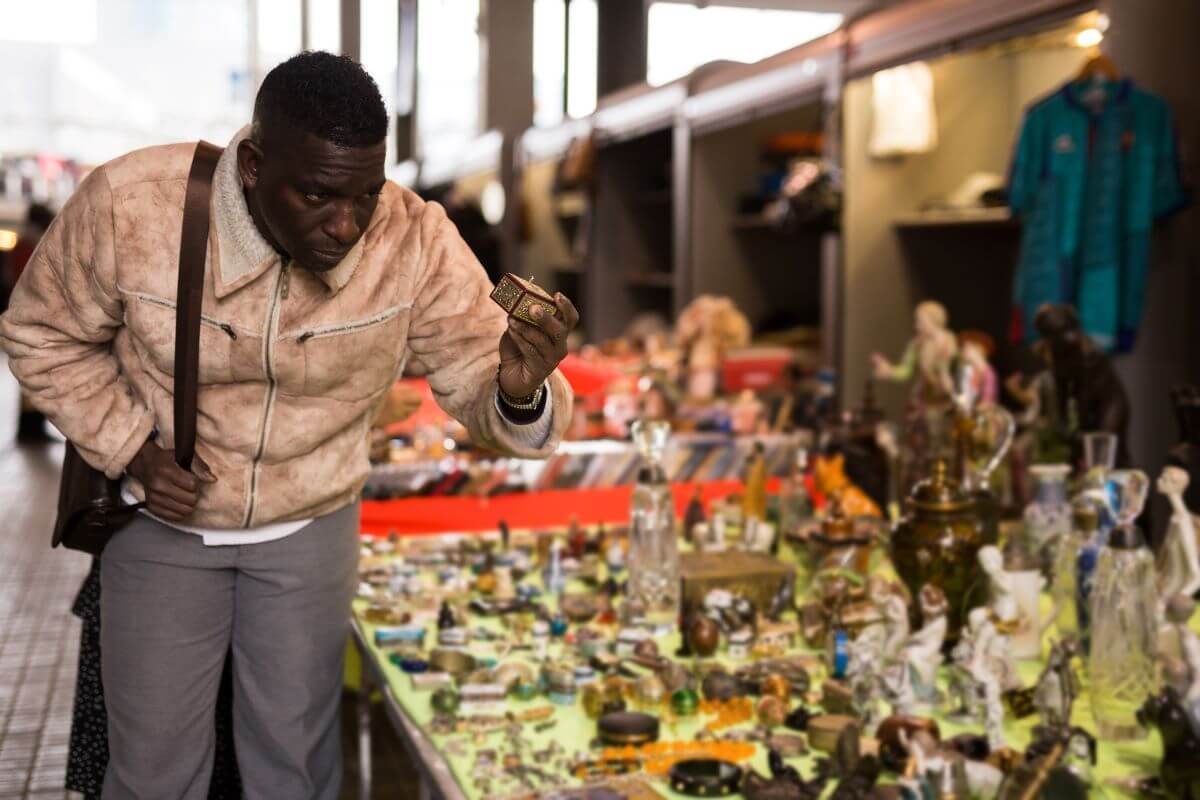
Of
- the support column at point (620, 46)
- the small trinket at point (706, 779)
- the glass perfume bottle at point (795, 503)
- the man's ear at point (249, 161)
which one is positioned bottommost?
the small trinket at point (706, 779)

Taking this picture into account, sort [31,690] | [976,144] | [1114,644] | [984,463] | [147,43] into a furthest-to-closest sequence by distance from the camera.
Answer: [147,43]
[976,144]
[31,690]
[984,463]
[1114,644]

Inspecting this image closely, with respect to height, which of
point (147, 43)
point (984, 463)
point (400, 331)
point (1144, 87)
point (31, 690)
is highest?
point (147, 43)

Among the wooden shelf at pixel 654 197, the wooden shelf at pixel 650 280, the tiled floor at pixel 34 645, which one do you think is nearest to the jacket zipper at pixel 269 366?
the tiled floor at pixel 34 645

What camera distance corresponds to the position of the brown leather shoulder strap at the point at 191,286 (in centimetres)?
161

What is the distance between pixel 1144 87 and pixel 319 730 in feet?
10.8

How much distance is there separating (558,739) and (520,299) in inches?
29.6

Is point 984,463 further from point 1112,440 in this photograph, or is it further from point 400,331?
point 400,331

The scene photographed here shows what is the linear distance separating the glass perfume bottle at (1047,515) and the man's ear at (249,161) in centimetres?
155

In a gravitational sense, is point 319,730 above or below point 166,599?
below

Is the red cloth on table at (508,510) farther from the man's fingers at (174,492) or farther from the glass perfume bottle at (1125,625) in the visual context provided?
the man's fingers at (174,492)

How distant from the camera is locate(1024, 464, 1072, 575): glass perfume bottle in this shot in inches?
97.4

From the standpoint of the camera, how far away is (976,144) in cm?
584

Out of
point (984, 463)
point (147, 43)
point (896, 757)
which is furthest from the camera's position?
point (147, 43)

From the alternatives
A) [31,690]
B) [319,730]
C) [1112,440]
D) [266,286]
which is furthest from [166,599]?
[31,690]
